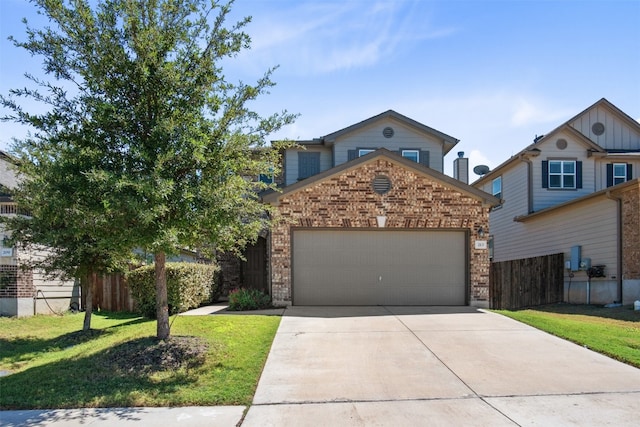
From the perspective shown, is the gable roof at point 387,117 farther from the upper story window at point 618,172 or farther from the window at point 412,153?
the upper story window at point 618,172

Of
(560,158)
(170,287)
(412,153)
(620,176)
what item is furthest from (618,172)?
(170,287)

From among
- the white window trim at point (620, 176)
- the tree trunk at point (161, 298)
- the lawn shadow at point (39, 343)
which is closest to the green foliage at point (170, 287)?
the lawn shadow at point (39, 343)

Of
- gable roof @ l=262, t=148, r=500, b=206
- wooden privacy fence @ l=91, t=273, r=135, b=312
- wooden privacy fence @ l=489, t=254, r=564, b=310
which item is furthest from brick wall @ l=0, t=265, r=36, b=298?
wooden privacy fence @ l=489, t=254, r=564, b=310

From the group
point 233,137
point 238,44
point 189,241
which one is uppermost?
point 238,44

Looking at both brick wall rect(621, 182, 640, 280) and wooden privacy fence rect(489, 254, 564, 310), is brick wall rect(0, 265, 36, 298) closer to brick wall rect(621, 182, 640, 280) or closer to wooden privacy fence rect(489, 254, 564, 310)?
wooden privacy fence rect(489, 254, 564, 310)

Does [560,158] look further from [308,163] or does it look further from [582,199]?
[308,163]

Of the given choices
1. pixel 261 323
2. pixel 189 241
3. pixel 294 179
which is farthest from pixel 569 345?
pixel 294 179

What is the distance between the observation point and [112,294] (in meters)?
14.5

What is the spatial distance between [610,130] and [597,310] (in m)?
10.7

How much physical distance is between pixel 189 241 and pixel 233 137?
179cm

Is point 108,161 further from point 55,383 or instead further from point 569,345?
point 569,345

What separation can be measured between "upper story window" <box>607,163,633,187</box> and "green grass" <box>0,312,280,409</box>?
→ 1629 centimetres

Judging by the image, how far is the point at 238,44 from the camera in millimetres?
7883

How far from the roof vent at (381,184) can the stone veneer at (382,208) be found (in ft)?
0.28
